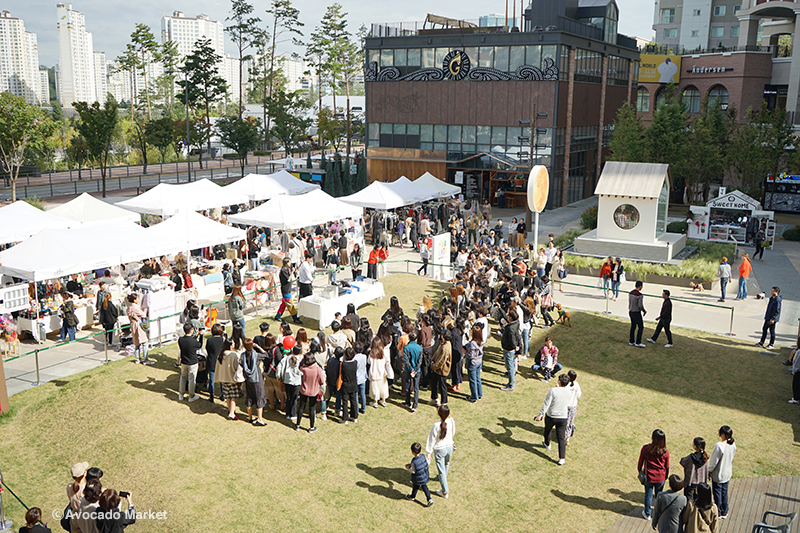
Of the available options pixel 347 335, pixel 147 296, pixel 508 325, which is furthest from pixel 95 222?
pixel 508 325

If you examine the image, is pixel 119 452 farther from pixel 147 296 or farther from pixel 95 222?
pixel 95 222

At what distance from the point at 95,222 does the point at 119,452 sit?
13.4 m

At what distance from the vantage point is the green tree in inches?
1492

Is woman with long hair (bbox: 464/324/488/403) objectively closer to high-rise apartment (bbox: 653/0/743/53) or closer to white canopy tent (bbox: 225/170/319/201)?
white canopy tent (bbox: 225/170/319/201)

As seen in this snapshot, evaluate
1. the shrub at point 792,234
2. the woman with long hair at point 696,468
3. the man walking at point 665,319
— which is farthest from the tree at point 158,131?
the woman with long hair at point 696,468

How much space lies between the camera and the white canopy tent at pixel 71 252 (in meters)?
15.3

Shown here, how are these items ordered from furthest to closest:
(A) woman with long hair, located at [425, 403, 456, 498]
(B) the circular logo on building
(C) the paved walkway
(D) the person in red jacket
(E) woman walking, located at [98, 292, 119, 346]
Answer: (B) the circular logo on building → (D) the person in red jacket → (E) woman walking, located at [98, 292, 119, 346] → (C) the paved walkway → (A) woman with long hair, located at [425, 403, 456, 498]

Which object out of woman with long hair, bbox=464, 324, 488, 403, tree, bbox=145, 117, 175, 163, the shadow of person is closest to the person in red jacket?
woman with long hair, bbox=464, 324, 488, 403

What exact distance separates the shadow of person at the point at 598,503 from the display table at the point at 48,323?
12.2m

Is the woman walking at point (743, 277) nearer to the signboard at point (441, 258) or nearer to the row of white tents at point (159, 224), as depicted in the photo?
the signboard at point (441, 258)

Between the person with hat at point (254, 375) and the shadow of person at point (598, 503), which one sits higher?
the person with hat at point (254, 375)

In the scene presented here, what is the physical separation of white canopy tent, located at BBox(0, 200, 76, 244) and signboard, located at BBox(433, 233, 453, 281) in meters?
11.6

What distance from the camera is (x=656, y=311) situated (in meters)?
18.3

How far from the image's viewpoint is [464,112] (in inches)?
1502
